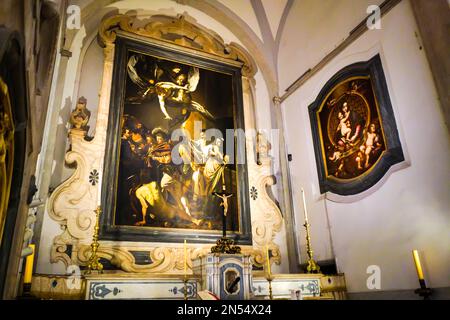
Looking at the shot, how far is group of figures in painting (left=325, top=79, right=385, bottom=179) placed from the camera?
15.6ft

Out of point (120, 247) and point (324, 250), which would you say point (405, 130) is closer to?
point (324, 250)

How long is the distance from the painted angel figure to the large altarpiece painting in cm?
2

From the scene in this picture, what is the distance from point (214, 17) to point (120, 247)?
5.26m

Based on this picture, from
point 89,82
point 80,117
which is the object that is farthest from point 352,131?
point 89,82

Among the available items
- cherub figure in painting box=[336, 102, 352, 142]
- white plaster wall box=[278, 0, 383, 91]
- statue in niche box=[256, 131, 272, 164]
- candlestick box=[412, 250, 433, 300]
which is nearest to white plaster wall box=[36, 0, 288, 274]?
statue in niche box=[256, 131, 272, 164]

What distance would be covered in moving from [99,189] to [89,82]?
1922 millimetres

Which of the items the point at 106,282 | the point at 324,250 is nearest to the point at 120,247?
the point at 106,282

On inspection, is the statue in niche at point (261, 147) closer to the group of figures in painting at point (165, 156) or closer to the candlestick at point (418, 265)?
the group of figures in painting at point (165, 156)

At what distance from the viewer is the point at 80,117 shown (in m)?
4.99

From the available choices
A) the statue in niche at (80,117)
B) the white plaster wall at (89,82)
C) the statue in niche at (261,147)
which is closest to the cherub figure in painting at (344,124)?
the statue in niche at (261,147)

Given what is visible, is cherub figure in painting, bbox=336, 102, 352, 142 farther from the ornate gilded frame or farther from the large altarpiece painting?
the large altarpiece painting

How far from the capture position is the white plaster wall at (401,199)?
12.2 feet

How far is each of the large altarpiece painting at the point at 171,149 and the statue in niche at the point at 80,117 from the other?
37 cm

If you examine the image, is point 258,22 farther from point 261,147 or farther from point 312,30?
point 261,147
